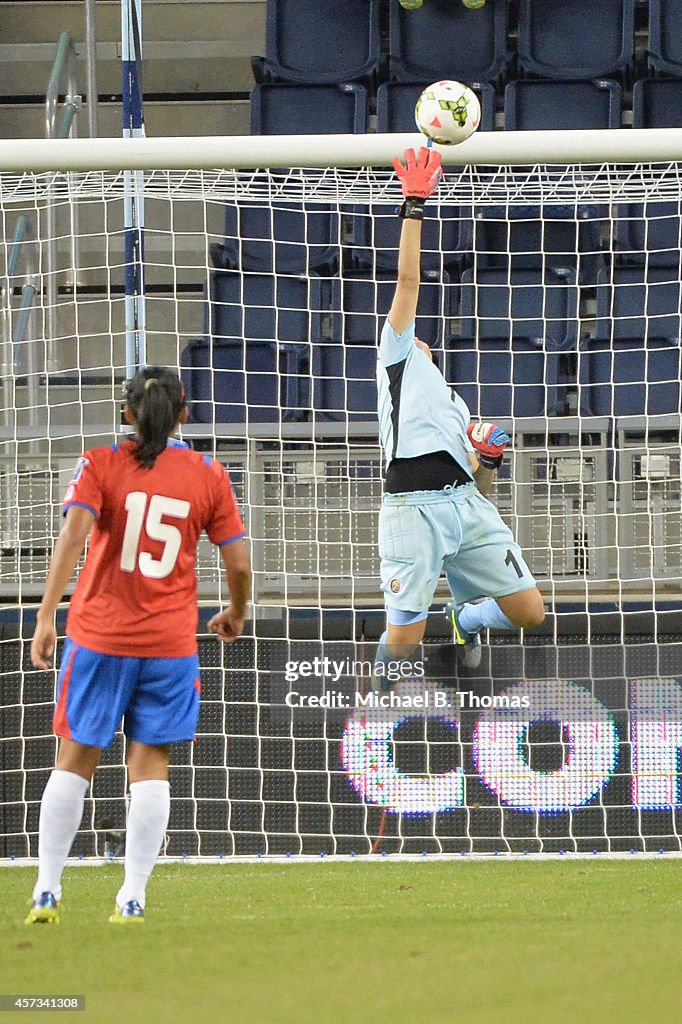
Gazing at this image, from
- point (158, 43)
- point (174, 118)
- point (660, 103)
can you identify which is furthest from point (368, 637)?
point (158, 43)

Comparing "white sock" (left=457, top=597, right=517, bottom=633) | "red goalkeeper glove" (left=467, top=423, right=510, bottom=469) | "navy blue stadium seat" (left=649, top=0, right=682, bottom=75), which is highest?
"navy blue stadium seat" (left=649, top=0, right=682, bottom=75)

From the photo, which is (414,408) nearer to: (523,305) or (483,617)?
(483,617)

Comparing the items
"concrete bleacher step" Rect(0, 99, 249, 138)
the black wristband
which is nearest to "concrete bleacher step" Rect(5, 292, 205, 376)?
"concrete bleacher step" Rect(0, 99, 249, 138)

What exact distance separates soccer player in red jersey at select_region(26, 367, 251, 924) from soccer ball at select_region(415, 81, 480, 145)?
176 centimetres

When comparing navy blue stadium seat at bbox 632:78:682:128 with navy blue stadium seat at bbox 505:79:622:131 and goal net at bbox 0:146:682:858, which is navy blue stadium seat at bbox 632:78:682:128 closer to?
navy blue stadium seat at bbox 505:79:622:131

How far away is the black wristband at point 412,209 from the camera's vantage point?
5.02 m

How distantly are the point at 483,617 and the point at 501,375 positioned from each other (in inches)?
99.1

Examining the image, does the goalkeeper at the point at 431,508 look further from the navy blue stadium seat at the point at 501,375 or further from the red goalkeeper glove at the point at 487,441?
the navy blue stadium seat at the point at 501,375

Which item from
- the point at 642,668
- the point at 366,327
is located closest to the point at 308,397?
the point at 366,327

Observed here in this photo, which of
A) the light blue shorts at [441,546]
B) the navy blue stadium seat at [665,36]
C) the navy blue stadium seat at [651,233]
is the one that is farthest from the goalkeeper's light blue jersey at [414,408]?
the navy blue stadium seat at [665,36]

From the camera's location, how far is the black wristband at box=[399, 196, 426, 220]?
502 cm

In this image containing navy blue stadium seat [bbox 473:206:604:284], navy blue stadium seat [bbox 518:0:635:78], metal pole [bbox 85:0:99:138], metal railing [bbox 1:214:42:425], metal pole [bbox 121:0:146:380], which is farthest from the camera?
navy blue stadium seat [bbox 518:0:635:78]

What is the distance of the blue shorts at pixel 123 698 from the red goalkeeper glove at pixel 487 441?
2095 mm

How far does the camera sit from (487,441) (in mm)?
5645
